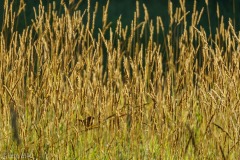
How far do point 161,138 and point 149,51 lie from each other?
0.51 metres

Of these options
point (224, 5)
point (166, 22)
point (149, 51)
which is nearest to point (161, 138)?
point (149, 51)

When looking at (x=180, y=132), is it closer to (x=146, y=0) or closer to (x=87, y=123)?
(x=87, y=123)

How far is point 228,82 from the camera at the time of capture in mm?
2885

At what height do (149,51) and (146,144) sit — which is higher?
(149,51)

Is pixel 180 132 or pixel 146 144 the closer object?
pixel 180 132

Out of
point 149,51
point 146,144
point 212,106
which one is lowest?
point 146,144

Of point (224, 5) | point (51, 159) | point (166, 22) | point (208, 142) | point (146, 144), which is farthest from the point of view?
point (224, 5)

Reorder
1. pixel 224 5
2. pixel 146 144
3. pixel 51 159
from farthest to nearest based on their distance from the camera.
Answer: pixel 224 5 → pixel 146 144 → pixel 51 159

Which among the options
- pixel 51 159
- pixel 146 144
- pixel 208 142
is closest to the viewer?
pixel 51 159

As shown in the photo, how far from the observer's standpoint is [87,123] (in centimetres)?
293

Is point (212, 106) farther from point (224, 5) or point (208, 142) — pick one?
point (224, 5)

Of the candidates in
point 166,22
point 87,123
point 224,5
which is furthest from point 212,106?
point 224,5

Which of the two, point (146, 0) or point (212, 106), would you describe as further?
point (146, 0)

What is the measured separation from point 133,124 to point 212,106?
1.40 ft
